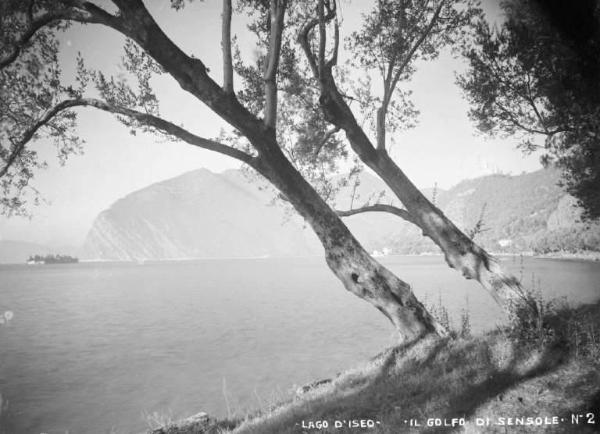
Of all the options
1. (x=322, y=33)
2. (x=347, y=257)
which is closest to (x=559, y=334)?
(x=347, y=257)

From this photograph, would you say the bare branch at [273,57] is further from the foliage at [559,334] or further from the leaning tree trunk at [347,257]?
the foliage at [559,334]

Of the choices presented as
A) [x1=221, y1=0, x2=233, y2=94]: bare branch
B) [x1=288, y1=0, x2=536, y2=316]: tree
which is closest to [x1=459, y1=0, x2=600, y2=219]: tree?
[x1=288, y1=0, x2=536, y2=316]: tree

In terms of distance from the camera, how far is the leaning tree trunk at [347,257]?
747 centimetres

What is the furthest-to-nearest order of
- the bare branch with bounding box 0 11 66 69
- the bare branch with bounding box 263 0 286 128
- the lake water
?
1. the lake water
2. the bare branch with bounding box 263 0 286 128
3. the bare branch with bounding box 0 11 66 69

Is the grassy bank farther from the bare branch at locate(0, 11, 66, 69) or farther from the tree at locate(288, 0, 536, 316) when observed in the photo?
the bare branch at locate(0, 11, 66, 69)

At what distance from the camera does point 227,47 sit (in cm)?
659

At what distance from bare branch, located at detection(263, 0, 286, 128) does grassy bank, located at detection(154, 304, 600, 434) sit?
5797mm

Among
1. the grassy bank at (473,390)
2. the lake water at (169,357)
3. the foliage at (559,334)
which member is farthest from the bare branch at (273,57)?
the lake water at (169,357)

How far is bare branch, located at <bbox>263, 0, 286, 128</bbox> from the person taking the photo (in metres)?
7.06

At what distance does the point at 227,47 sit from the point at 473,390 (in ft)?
24.7

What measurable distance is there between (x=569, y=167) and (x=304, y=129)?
14.6m

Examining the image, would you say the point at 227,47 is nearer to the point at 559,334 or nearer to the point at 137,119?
the point at 137,119

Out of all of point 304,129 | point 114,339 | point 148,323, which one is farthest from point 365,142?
point 148,323

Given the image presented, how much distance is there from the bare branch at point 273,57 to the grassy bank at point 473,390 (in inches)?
228
